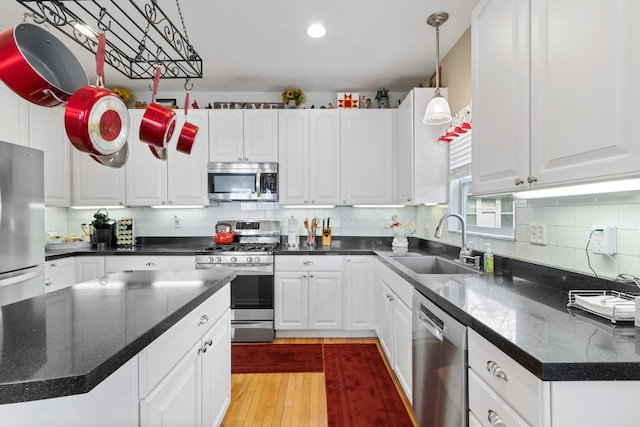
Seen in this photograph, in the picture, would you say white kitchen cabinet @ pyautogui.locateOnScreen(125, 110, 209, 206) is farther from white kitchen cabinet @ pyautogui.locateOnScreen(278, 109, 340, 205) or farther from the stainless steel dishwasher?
the stainless steel dishwasher

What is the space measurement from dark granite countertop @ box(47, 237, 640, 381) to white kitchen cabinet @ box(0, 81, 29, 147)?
11.1 feet

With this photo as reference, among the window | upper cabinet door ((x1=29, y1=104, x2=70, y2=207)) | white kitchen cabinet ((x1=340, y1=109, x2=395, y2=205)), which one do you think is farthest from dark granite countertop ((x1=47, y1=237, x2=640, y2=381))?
upper cabinet door ((x1=29, y1=104, x2=70, y2=207))

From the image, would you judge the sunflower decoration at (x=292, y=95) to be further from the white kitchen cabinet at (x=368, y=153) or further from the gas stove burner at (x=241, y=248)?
the gas stove burner at (x=241, y=248)

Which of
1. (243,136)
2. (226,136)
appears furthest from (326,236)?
(226,136)

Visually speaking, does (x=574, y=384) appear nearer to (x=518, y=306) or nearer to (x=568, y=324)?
Result: (x=568, y=324)

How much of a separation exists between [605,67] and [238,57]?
269cm

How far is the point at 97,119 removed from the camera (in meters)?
1.00

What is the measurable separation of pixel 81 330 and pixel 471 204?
2584 mm

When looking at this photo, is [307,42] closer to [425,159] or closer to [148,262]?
[425,159]

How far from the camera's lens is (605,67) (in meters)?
0.95

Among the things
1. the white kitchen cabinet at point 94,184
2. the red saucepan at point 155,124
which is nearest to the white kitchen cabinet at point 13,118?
the white kitchen cabinet at point 94,184

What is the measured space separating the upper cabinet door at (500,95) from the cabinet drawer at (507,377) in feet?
2.22

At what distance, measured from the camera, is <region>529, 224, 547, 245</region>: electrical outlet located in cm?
165

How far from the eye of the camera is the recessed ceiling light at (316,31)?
244 cm
